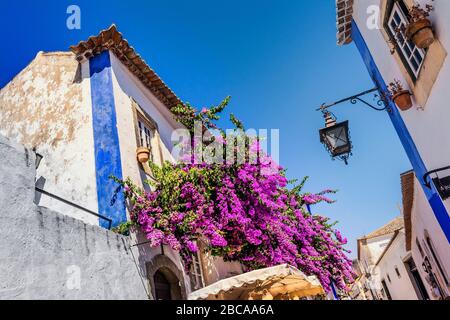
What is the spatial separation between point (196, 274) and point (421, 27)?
7832 millimetres

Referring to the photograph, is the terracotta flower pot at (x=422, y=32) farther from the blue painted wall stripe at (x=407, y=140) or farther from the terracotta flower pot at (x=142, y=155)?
the terracotta flower pot at (x=142, y=155)

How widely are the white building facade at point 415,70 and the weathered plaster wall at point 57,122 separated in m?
6.78

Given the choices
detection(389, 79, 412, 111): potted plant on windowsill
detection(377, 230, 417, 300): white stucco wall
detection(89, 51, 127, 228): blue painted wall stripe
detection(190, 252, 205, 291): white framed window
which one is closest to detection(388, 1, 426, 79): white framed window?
detection(389, 79, 412, 111): potted plant on windowsill

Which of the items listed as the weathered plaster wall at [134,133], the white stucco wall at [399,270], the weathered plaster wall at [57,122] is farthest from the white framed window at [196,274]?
the white stucco wall at [399,270]

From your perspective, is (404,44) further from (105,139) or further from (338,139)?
(105,139)

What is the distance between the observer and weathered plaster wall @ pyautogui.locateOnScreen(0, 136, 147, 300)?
4.17 metres

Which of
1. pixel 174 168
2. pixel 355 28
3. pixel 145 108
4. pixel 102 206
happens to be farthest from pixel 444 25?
pixel 145 108

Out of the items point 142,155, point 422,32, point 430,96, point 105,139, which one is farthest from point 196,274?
point 422,32

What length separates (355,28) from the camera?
29.2 ft

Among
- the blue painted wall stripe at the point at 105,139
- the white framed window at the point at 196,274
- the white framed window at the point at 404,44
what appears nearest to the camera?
the white framed window at the point at 404,44

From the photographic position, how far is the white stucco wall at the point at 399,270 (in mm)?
22547

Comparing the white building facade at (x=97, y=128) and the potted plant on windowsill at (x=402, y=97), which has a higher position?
the white building facade at (x=97, y=128)

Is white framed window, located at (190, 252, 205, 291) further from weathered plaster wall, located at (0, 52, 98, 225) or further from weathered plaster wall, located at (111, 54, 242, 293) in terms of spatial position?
weathered plaster wall, located at (0, 52, 98, 225)
